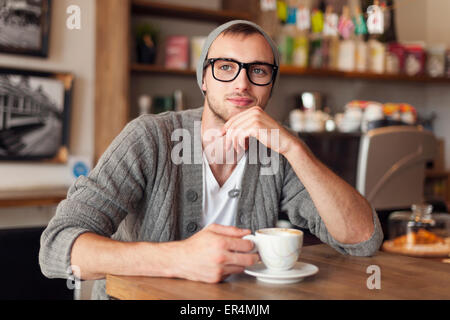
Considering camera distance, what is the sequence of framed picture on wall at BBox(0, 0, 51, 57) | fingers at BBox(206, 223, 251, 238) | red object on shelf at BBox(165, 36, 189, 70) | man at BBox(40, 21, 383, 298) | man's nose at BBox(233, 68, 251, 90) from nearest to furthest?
fingers at BBox(206, 223, 251, 238)
man at BBox(40, 21, 383, 298)
man's nose at BBox(233, 68, 251, 90)
framed picture on wall at BBox(0, 0, 51, 57)
red object on shelf at BBox(165, 36, 189, 70)

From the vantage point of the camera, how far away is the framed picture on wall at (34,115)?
10.8ft

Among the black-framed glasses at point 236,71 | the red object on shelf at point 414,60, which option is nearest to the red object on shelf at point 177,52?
the red object on shelf at point 414,60

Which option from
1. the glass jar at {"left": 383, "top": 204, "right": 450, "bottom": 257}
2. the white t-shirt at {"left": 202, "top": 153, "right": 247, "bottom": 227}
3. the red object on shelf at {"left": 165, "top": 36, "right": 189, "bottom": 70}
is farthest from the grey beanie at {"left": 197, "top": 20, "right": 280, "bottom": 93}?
the red object on shelf at {"left": 165, "top": 36, "right": 189, "bottom": 70}

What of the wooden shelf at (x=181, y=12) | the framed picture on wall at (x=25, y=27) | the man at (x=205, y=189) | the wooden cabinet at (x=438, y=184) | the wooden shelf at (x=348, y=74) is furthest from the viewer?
the wooden cabinet at (x=438, y=184)

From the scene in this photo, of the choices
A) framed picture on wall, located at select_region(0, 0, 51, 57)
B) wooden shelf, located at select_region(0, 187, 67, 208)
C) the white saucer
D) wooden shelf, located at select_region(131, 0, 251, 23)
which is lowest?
wooden shelf, located at select_region(0, 187, 67, 208)

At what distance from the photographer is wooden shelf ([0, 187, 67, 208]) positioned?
3.00 meters

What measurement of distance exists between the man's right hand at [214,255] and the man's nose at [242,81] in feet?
1.60

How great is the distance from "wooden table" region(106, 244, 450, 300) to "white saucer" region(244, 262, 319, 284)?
0.01 meters

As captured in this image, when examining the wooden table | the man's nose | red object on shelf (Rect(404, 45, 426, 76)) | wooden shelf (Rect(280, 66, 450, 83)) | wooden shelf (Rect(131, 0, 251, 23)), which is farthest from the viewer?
red object on shelf (Rect(404, 45, 426, 76))

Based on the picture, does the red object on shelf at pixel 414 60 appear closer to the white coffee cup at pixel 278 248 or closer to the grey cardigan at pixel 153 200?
the grey cardigan at pixel 153 200

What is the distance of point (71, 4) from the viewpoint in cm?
355

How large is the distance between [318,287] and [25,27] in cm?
283

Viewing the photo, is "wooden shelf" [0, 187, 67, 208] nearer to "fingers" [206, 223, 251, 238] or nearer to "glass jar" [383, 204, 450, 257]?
"glass jar" [383, 204, 450, 257]
